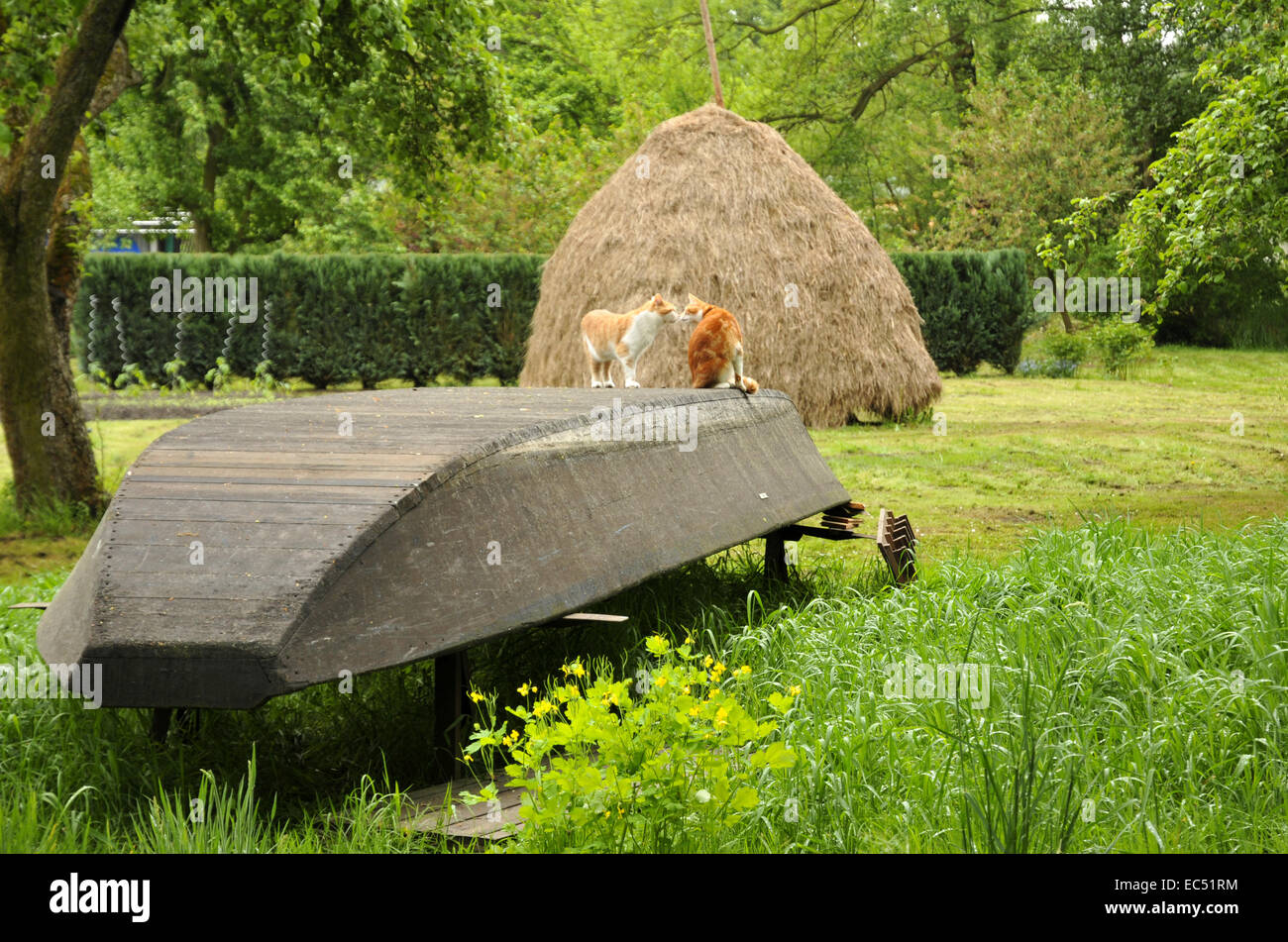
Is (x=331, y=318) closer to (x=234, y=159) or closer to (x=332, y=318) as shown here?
(x=332, y=318)

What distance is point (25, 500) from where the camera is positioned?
8.61 meters

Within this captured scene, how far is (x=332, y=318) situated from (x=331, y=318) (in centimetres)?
2

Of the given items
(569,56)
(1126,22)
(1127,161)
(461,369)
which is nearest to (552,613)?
(461,369)

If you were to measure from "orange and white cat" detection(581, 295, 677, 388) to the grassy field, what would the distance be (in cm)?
148

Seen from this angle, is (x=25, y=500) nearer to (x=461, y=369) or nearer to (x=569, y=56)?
(x=461, y=369)

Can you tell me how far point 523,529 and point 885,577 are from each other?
3.14 m

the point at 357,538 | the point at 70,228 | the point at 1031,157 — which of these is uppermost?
the point at 1031,157

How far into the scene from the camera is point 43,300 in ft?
27.1

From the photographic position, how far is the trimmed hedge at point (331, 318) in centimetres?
1859

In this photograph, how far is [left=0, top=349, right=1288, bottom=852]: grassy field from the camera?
2.96m

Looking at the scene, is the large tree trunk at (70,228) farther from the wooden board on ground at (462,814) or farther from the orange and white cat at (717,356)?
the wooden board on ground at (462,814)

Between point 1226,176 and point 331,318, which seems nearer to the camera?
point 1226,176

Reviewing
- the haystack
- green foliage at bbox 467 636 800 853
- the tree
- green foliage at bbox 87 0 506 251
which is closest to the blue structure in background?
green foliage at bbox 87 0 506 251

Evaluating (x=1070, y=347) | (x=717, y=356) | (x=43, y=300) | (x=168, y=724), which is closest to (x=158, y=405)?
(x=43, y=300)
